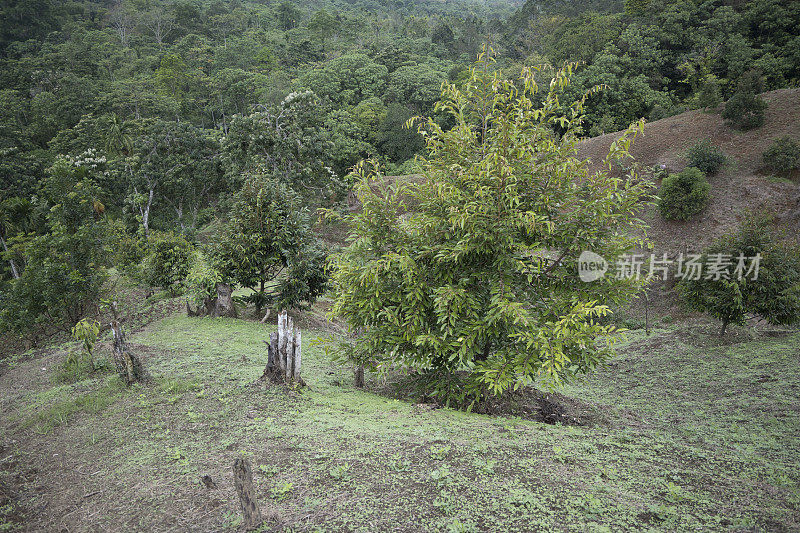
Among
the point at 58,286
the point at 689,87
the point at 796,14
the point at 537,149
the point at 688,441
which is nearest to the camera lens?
the point at 688,441

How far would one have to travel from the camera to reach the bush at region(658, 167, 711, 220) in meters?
18.6

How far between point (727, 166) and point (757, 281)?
14120 millimetres

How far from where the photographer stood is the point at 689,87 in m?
30.2

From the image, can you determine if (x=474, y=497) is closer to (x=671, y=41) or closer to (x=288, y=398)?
(x=288, y=398)

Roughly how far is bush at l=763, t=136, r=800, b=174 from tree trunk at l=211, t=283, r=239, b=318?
22.3m

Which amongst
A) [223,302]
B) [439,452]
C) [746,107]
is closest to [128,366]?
[439,452]

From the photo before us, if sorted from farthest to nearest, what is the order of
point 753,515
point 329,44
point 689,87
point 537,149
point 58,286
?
point 329,44 → point 689,87 → point 58,286 → point 537,149 → point 753,515

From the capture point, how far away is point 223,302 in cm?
1170

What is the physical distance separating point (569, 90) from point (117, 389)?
109ft

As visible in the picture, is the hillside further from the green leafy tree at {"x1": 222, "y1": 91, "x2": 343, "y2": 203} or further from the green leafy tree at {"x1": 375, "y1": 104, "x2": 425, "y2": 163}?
the green leafy tree at {"x1": 375, "y1": 104, "x2": 425, "y2": 163}

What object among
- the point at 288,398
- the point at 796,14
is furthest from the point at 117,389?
the point at 796,14

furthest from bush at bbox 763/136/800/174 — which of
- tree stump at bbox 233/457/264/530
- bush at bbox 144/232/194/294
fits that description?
tree stump at bbox 233/457/264/530

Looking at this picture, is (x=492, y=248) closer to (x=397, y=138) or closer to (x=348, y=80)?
(x=397, y=138)

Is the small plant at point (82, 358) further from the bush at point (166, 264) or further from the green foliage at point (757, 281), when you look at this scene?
the green foliage at point (757, 281)
